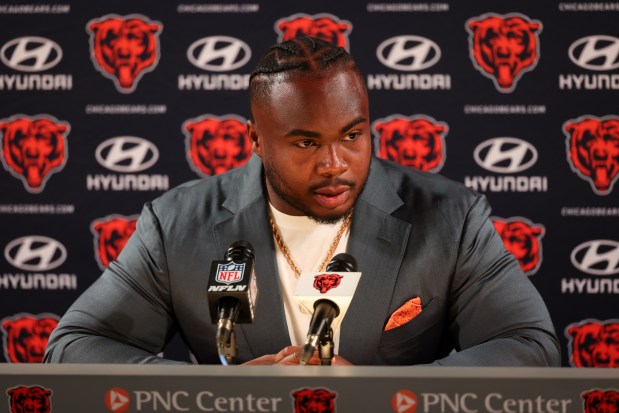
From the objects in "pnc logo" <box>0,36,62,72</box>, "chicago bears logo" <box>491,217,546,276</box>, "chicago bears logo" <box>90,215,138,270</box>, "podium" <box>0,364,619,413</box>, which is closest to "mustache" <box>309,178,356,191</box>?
"podium" <box>0,364,619,413</box>

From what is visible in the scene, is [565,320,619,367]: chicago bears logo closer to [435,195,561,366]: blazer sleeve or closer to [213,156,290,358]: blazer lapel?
[435,195,561,366]: blazer sleeve

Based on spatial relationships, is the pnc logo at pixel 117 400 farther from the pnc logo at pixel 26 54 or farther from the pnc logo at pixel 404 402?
the pnc logo at pixel 26 54

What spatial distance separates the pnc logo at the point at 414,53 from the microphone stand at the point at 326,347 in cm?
199

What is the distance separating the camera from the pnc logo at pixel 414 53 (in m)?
3.19

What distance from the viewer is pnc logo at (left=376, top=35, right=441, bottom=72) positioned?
3193 mm

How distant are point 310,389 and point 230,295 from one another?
0.41 meters

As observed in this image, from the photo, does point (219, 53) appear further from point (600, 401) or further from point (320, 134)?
point (600, 401)

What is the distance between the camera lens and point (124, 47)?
3268 millimetres

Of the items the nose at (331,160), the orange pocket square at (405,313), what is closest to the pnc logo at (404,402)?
the nose at (331,160)

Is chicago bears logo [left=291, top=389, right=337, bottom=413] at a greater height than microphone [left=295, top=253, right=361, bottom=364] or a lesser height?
Result: lesser

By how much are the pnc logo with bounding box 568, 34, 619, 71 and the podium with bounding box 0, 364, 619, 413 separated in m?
2.36

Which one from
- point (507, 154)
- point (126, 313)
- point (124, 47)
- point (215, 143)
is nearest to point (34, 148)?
point (124, 47)

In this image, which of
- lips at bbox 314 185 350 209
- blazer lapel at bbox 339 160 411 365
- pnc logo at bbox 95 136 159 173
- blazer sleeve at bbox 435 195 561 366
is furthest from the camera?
pnc logo at bbox 95 136 159 173

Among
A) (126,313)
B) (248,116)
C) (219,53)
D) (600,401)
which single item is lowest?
(600,401)
